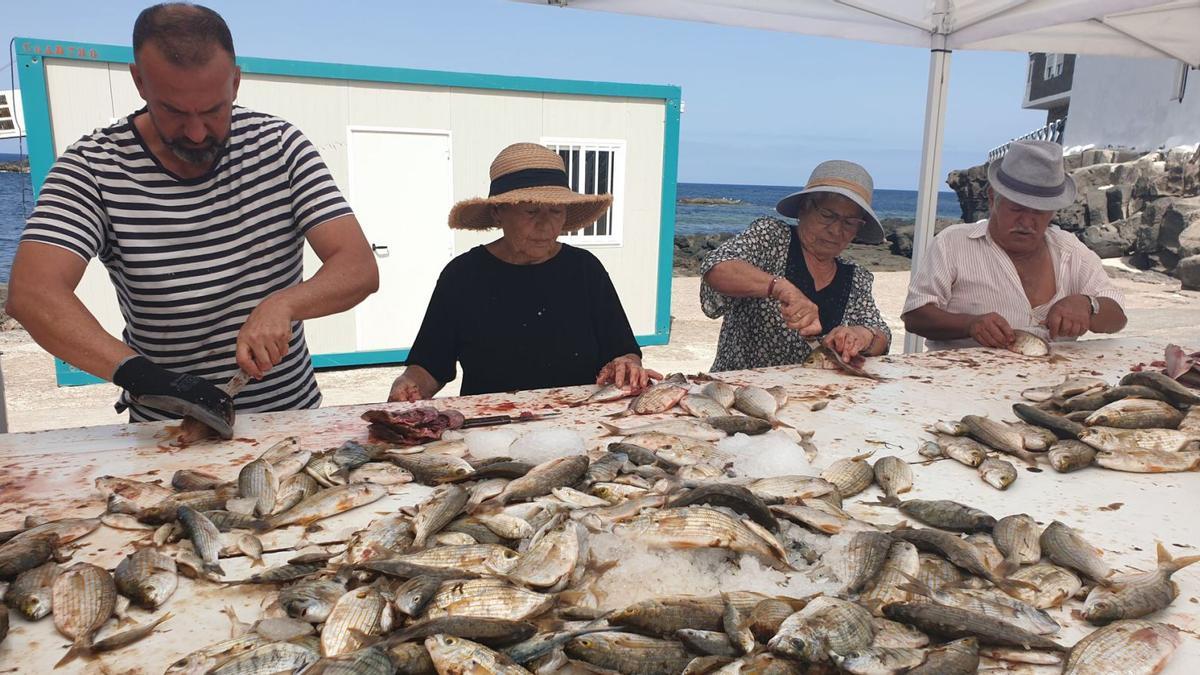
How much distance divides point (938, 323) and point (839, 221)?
0.82 m

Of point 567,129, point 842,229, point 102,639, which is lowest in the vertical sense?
point 102,639

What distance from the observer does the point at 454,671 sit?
1194 millimetres

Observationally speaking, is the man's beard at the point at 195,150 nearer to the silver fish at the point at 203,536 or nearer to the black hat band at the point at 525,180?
the black hat band at the point at 525,180

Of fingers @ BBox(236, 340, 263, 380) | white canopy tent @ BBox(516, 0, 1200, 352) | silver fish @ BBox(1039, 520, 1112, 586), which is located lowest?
silver fish @ BBox(1039, 520, 1112, 586)

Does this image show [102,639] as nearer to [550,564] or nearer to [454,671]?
[454,671]

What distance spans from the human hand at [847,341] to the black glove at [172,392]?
243cm

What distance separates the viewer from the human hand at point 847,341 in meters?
3.34

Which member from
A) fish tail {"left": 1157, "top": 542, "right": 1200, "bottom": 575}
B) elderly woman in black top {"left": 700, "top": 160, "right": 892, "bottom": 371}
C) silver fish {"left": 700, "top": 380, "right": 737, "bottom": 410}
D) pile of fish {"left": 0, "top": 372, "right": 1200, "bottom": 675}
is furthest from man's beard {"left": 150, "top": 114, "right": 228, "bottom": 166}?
fish tail {"left": 1157, "top": 542, "right": 1200, "bottom": 575}

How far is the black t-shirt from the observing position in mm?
3365

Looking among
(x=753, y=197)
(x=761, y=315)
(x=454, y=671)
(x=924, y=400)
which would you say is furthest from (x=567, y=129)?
(x=753, y=197)

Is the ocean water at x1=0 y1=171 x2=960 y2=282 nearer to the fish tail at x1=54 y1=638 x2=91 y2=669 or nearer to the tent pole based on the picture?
the tent pole

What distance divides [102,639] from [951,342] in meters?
3.89

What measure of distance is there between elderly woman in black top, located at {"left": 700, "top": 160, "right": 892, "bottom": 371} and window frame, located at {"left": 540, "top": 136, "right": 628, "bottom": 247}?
5.55m

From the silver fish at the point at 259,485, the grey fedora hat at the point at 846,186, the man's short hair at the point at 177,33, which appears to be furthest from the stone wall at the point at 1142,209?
the silver fish at the point at 259,485
